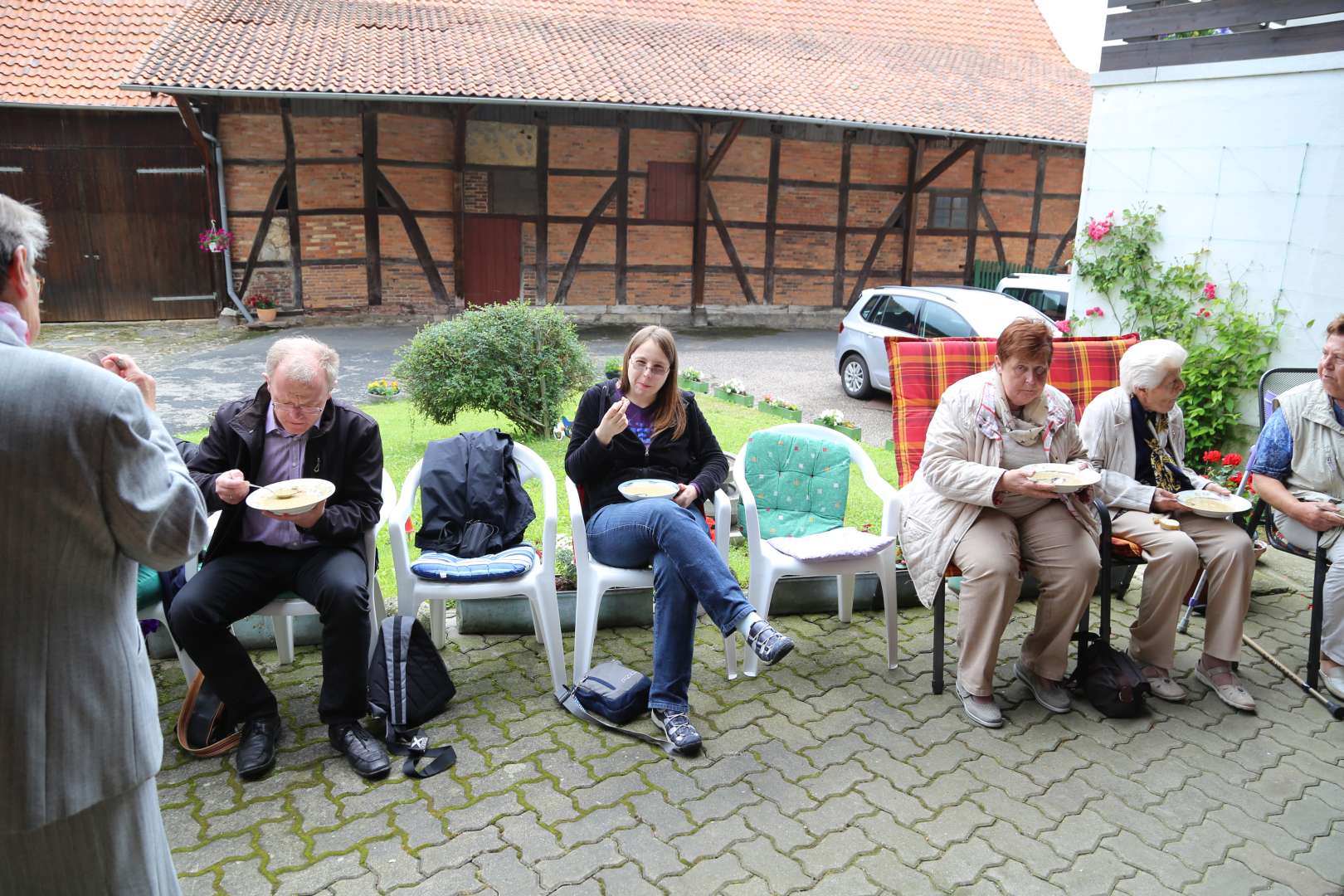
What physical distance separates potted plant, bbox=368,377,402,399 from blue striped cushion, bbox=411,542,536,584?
5929 millimetres

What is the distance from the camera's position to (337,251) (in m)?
14.0

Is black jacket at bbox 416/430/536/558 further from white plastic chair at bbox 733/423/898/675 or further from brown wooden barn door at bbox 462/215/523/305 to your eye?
brown wooden barn door at bbox 462/215/523/305

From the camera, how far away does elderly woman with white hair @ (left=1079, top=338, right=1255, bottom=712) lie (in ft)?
11.6

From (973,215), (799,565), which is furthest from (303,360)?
(973,215)

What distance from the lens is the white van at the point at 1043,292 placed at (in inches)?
420

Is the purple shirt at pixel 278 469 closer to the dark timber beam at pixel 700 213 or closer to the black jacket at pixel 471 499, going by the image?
the black jacket at pixel 471 499

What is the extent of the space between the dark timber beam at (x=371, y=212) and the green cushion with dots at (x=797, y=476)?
11692mm

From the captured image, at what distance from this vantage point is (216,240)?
13.3 metres

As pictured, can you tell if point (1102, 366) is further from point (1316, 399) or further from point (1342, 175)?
point (1342, 175)

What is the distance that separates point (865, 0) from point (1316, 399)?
58.6 feet

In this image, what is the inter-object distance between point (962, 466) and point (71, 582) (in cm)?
287

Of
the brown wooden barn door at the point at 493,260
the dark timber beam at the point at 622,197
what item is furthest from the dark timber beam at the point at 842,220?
the brown wooden barn door at the point at 493,260

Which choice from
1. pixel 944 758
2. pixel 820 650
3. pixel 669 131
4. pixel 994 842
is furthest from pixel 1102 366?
pixel 669 131

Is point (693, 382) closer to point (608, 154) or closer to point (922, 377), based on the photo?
point (922, 377)
